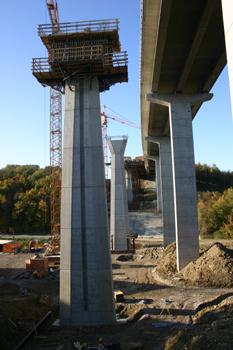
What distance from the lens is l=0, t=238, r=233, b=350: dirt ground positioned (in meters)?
9.85

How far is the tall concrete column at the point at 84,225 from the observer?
13102 mm

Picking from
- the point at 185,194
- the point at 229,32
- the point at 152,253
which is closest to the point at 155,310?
the point at 185,194

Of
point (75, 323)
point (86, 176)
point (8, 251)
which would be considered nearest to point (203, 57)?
point (86, 176)

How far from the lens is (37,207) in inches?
2768

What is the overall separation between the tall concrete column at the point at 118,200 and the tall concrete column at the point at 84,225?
72.8 feet

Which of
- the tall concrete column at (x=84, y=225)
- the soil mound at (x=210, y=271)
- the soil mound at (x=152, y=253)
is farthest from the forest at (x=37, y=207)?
the tall concrete column at (x=84, y=225)

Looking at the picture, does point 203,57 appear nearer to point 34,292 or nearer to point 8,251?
point 34,292

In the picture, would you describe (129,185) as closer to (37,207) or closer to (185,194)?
(37,207)

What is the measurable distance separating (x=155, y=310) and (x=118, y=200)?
22505mm

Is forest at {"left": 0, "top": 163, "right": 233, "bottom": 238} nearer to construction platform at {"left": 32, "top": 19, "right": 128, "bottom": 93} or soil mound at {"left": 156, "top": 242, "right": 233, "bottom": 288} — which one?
soil mound at {"left": 156, "top": 242, "right": 233, "bottom": 288}

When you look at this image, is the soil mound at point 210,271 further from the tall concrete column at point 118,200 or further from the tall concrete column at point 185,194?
the tall concrete column at point 118,200

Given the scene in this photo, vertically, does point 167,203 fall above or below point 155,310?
above

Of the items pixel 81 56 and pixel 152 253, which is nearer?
pixel 81 56

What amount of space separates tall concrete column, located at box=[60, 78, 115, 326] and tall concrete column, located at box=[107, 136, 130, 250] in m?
22.2
